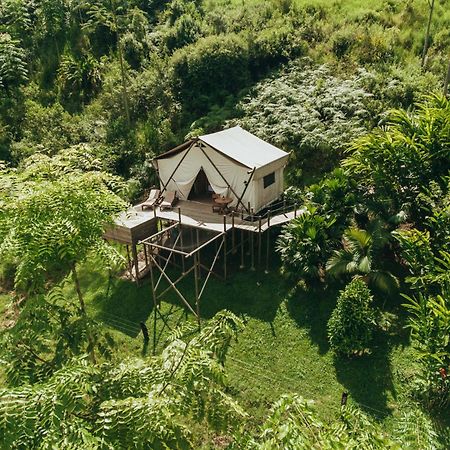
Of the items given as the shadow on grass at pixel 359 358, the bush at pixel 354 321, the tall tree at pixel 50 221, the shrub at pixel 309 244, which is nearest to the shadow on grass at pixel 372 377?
the shadow on grass at pixel 359 358

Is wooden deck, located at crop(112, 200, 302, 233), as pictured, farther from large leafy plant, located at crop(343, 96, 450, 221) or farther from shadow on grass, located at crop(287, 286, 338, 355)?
large leafy plant, located at crop(343, 96, 450, 221)

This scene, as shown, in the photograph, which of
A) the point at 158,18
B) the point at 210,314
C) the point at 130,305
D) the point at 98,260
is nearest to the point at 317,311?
the point at 210,314

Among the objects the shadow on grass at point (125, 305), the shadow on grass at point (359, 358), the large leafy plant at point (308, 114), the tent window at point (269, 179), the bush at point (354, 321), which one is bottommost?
the shadow on grass at point (125, 305)

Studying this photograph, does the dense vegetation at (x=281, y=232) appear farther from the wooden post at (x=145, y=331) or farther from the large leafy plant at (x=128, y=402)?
the wooden post at (x=145, y=331)

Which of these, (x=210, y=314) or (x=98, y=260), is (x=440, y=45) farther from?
(x=98, y=260)

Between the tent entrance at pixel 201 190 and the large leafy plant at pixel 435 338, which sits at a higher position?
the large leafy plant at pixel 435 338

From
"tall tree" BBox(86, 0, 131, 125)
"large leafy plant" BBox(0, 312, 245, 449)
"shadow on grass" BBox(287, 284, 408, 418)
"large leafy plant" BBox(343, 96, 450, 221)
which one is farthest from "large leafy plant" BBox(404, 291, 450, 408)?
"tall tree" BBox(86, 0, 131, 125)
